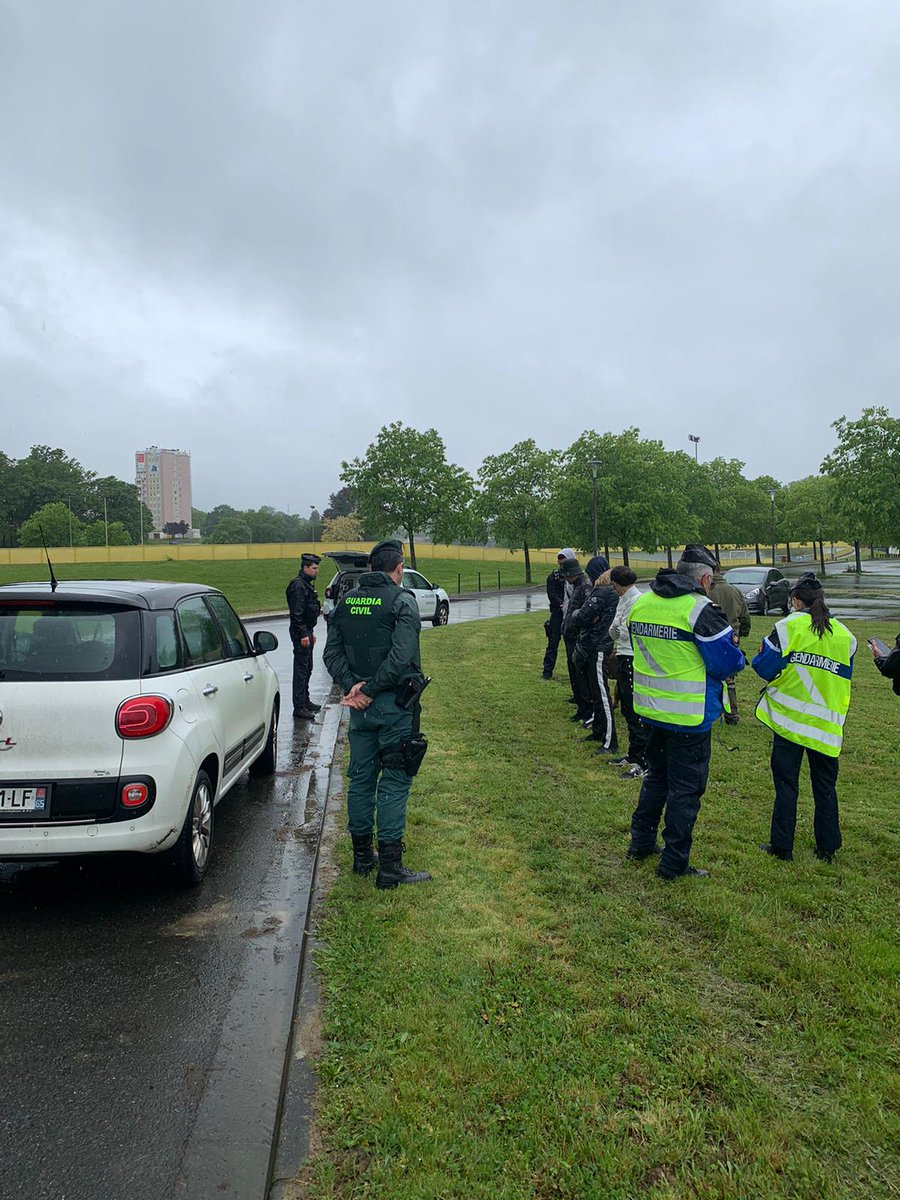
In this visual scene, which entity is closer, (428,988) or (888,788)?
(428,988)

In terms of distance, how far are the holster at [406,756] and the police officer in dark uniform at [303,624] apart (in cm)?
511

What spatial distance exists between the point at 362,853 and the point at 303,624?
520cm

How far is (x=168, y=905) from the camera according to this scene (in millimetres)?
4266

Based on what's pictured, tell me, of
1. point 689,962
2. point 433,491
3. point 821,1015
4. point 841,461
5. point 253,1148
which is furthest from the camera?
point 433,491

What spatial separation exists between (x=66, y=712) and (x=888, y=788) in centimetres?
590

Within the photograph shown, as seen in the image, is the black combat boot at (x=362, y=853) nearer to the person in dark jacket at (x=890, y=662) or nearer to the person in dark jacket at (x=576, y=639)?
the person in dark jacket at (x=890, y=662)

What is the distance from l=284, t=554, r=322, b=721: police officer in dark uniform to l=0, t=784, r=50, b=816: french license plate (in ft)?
18.1

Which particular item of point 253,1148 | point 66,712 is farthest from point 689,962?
point 66,712

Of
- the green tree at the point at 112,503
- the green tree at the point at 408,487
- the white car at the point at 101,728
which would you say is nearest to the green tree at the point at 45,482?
the green tree at the point at 112,503

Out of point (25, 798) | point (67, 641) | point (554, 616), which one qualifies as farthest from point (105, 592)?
point (554, 616)

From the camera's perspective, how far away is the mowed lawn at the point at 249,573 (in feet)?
131

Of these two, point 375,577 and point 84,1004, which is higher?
point 375,577

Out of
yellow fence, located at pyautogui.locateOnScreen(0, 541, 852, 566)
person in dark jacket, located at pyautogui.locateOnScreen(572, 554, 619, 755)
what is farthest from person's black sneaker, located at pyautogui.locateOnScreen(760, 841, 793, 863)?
yellow fence, located at pyautogui.locateOnScreen(0, 541, 852, 566)

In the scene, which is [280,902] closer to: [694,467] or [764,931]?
[764,931]
